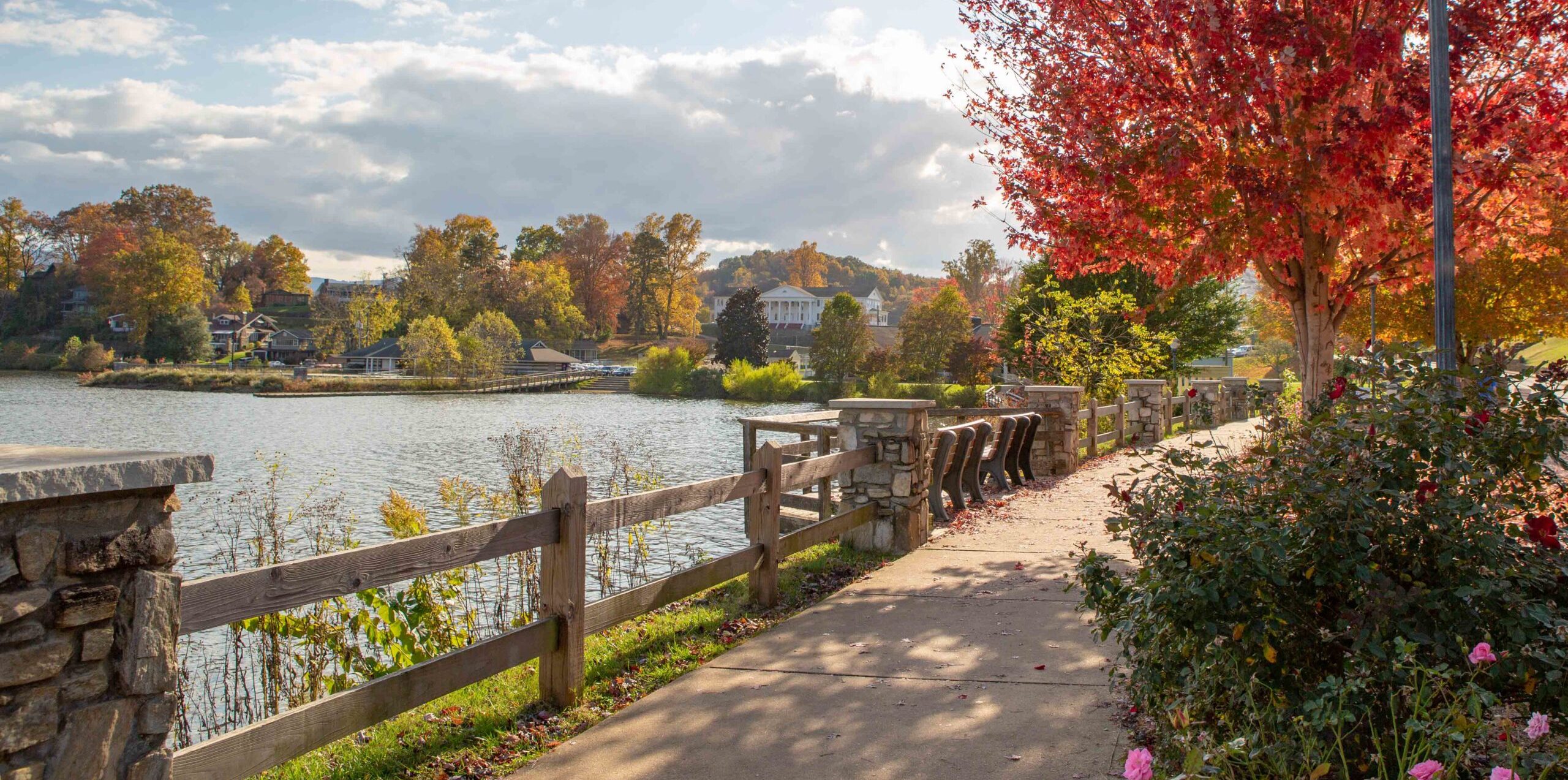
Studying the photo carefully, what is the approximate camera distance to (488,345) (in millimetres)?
67188

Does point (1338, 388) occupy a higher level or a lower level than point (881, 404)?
higher

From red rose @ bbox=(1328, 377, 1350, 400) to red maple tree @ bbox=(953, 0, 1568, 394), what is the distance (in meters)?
Result: 4.75

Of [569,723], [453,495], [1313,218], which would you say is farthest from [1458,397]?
[453,495]

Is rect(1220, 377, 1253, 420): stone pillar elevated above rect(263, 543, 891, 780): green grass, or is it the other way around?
rect(1220, 377, 1253, 420): stone pillar

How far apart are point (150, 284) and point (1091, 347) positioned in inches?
3048

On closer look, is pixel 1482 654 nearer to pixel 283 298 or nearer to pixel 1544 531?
pixel 1544 531

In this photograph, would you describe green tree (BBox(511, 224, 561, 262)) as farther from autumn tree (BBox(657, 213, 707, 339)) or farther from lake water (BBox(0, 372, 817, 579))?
lake water (BBox(0, 372, 817, 579))

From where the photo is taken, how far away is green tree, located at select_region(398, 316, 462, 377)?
65113 mm

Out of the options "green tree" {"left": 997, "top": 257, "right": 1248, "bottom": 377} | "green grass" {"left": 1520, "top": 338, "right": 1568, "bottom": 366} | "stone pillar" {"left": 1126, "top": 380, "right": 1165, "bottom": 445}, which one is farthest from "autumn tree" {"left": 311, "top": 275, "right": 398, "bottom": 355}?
"stone pillar" {"left": 1126, "top": 380, "right": 1165, "bottom": 445}

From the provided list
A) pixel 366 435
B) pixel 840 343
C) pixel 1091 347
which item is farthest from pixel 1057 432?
pixel 840 343

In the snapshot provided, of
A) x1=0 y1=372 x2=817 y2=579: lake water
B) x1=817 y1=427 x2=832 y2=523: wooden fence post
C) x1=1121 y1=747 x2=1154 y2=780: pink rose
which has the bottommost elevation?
x1=0 y1=372 x2=817 y2=579: lake water

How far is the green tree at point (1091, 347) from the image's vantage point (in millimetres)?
19266

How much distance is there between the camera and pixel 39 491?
2404 millimetres

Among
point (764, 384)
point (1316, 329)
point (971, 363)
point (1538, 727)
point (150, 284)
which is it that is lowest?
point (764, 384)
